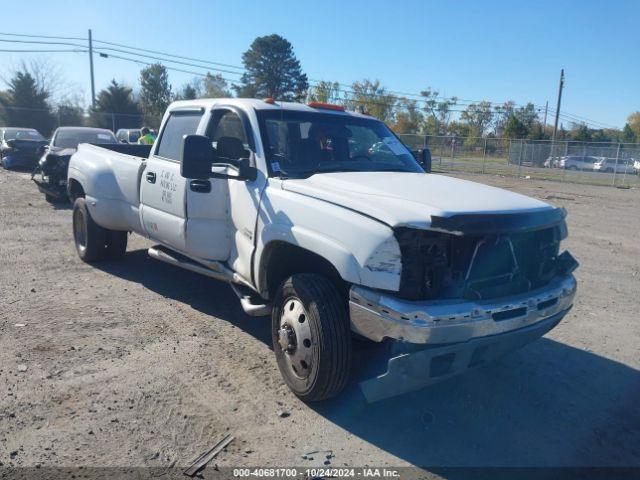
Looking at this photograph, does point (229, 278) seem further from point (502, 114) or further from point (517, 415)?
point (502, 114)

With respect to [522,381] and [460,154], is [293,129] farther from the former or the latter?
[460,154]

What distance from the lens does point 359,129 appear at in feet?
16.5

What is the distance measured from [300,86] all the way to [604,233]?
42000mm

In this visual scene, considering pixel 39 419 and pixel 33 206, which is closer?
pixel 39 419

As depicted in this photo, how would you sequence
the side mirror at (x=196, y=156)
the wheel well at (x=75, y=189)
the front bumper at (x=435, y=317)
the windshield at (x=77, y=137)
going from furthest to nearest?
the windshield at (x=77, y=137)
the wheel well at (x=75, y=189)
the side mirror at (x=196, y=156)
the front bumper at (x=435, y=317)

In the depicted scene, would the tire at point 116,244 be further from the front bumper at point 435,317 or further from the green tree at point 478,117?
the green tree at point 478,117

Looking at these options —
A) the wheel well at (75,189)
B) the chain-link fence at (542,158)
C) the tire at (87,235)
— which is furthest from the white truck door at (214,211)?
A: the chain-link fence at (542,158)

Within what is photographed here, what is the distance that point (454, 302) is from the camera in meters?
3.07

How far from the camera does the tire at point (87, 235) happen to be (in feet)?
22.6

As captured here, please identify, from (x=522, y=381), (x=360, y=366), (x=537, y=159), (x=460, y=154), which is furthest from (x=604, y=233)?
(x=460, y=154)

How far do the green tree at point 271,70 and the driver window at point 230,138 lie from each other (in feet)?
140

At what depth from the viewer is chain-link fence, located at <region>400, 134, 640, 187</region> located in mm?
26266

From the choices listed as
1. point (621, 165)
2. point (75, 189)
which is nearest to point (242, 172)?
point (75, 189)

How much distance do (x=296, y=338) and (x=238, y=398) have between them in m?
0.63
